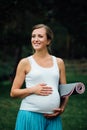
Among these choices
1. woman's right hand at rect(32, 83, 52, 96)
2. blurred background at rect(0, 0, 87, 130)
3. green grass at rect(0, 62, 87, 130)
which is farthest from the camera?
blurred background at rect(0, 0, 87, 130)

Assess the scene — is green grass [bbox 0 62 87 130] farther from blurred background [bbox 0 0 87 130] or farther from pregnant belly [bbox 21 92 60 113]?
pregnant belly [bbox 21 92 60 113]

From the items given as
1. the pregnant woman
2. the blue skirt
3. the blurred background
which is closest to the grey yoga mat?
the pregnant woman

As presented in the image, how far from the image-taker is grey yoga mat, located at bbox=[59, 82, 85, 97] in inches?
157

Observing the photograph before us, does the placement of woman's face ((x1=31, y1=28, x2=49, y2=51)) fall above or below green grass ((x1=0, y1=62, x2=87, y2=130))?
above

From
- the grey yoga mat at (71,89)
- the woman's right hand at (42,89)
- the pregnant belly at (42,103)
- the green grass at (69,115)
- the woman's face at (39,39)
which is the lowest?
the green grass at (69,115)

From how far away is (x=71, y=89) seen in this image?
4020mm

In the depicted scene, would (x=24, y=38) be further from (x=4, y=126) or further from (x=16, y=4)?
(x=4, y=126)

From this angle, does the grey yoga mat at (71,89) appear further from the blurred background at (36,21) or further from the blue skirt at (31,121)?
the blurred background at (36,21)

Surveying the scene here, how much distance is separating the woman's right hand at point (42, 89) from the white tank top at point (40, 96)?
0.03 meters

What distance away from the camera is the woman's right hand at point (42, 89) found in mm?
3896

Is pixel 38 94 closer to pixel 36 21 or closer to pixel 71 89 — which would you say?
pixel 71 89

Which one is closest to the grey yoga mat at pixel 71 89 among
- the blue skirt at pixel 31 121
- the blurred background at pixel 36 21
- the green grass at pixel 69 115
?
the blue skirt at pixel 31 121

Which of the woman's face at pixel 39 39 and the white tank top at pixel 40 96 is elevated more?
the woman's face at pixel 39 39

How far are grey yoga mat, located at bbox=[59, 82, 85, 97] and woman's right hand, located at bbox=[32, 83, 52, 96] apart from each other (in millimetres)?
181
